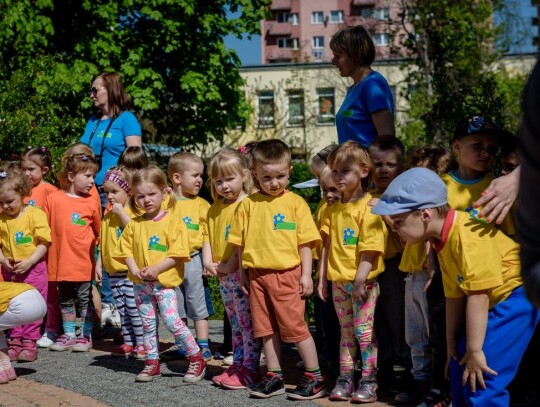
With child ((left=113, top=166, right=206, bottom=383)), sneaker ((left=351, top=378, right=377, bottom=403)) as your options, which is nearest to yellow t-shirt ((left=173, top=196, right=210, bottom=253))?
child ((left=113, top=166, right=206, bottom=383))

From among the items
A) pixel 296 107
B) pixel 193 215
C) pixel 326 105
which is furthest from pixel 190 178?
pixel 326 105

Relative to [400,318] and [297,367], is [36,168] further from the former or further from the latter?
[400,318]

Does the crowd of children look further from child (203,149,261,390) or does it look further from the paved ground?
the paved ground

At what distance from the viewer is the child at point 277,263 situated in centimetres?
629

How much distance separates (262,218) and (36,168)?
345 cm

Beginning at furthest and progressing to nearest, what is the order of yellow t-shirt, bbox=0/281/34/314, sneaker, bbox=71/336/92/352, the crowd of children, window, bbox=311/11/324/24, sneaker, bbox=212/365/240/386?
1. window, bbox=311/11/324/24
2. sneaker, bbox=71/336/92/352
3. yellow t-shirt, bbox=0/281/34/314
4. sneaker, bbox=212/365/240/386
5. the crowd of children

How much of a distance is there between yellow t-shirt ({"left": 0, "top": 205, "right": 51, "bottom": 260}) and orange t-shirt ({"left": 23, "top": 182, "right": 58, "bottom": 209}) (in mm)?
682

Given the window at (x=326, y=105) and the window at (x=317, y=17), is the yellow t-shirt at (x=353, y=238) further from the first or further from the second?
the window at (x=317, y=17)

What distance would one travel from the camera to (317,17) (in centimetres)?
9000

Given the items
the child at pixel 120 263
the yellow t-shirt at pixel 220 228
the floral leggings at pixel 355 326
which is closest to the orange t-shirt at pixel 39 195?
the child at pixel 120 263

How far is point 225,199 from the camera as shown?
7.08m

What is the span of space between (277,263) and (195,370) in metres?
1.23

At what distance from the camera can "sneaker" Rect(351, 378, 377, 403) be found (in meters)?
5.94

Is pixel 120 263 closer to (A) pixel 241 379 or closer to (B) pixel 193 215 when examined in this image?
(B) pixel 193 215
